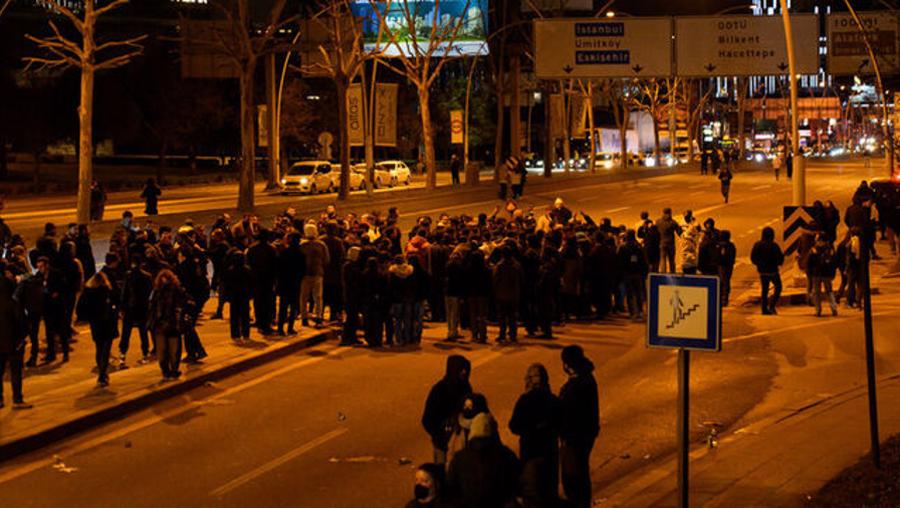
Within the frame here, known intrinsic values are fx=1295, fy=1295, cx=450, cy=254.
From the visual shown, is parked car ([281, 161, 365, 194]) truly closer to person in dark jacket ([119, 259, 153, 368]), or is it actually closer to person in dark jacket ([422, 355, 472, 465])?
person in dark jacket ([119, 259, 153, 368])

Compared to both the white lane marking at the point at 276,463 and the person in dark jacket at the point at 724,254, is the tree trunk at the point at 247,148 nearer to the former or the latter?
the person in dark jacket at the point at 724,254

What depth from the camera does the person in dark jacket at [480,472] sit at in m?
7.45

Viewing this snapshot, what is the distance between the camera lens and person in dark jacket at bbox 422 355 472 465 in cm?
930

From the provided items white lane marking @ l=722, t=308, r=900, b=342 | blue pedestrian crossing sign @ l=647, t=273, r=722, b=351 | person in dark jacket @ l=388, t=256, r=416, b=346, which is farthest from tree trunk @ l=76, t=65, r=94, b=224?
blue pedestrian crossing sign @ l=647, t=273, r=722, b=351

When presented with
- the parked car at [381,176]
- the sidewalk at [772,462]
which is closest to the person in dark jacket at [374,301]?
the sidewalk at [772,462]

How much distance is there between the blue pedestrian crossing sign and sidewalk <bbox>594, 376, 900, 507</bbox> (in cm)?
272

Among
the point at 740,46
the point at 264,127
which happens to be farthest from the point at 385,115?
the point at 740,46

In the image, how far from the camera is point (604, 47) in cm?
3650

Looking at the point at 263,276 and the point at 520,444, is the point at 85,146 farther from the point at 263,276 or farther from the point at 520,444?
the point at 520,444

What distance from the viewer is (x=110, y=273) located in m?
16.9

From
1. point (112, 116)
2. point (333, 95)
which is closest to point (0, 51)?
point (112, 116)

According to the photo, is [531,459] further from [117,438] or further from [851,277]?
[851,277]

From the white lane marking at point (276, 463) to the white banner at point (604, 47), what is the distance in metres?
24.0

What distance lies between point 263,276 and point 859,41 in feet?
80.1
